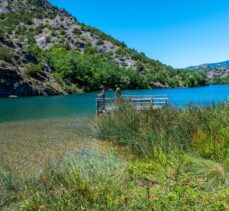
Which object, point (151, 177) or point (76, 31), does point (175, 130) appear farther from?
point (76, 31)

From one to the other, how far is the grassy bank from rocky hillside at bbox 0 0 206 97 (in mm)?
58654

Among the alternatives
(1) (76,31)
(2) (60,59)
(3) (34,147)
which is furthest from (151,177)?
(1) (76,31)

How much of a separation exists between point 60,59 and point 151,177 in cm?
8556

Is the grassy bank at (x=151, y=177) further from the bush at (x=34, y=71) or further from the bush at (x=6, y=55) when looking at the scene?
the bush at (x=6, y=55)

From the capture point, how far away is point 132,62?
387 feet

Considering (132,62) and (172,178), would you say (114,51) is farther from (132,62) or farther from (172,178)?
(172,178)

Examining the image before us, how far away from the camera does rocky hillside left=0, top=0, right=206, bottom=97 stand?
225 feet

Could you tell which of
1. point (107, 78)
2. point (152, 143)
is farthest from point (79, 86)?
point (152, 143)

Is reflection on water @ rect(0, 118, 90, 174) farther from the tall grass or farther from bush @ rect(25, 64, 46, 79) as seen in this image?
bush @ rect(25, 64, 46, 79)

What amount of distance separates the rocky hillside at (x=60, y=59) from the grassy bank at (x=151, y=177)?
5865cm

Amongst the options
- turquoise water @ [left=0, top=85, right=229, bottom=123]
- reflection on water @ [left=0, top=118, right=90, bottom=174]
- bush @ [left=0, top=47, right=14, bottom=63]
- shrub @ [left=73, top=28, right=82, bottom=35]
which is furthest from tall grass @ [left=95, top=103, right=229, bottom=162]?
shrub @ [left=73, top=28, right=82, bottom=35]

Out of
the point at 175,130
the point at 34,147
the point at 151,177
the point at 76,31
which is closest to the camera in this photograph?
the point at 151,177

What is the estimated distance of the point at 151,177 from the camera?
266 inches

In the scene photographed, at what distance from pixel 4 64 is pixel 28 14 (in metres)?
57.5
